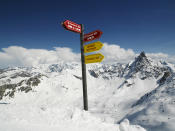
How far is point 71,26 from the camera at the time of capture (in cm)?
620

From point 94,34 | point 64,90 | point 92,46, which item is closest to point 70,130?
point 92,46

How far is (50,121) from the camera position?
5.41m

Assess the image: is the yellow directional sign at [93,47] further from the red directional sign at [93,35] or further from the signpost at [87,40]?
the red directional sign at [93,35]

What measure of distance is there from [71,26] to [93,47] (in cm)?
202

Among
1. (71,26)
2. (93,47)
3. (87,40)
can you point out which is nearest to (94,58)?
(93,47)

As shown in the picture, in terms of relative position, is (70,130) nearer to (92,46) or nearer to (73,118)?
(73,118)

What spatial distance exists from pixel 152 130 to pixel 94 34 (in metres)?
7.90

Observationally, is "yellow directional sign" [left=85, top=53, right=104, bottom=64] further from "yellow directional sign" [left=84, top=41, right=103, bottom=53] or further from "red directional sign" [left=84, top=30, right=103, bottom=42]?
"red directional sign" [left=84, top=30, right=103, bottom=42]

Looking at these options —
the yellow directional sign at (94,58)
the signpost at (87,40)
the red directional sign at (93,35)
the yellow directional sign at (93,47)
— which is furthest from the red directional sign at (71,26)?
the yellow directional sign at (94,58)

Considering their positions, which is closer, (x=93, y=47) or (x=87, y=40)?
(x=93, y=47)

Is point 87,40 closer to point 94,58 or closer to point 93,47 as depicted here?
point 93,47

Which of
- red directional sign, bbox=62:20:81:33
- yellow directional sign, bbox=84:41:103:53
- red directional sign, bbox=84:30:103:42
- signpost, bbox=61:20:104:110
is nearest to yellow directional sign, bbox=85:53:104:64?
signpost, bbox=61:20:104:110

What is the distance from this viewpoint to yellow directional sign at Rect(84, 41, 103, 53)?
5955 millimetres

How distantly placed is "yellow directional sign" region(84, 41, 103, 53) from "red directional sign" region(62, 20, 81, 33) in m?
1.31
